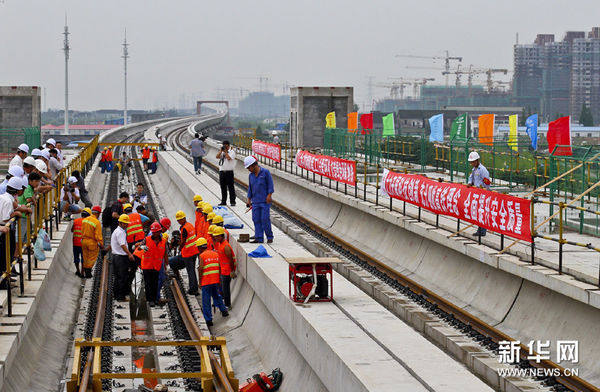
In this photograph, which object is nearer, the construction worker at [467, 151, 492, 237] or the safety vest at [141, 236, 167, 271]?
the safety vest at [141, 236, 167, 271]

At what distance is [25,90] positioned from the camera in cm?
5122

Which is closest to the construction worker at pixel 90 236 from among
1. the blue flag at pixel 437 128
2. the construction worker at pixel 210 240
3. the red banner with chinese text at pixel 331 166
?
the construction worker at pixel 210 240

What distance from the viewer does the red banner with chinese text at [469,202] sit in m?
14.9

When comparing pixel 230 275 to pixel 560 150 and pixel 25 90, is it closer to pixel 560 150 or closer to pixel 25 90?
pixel 560 150

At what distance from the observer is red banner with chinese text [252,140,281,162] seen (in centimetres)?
3806

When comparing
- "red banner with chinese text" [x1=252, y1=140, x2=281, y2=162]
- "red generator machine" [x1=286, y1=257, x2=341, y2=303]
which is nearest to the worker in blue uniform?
"red generator machine" [x1=286, y1=257, x2=341, y2=303]

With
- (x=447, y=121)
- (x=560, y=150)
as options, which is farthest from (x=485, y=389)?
(x=447, y=121)

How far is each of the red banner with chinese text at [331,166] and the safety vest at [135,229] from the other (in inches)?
320

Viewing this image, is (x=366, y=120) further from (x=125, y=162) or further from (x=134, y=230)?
(x=134, y=230)

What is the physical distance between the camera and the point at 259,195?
1844 cm

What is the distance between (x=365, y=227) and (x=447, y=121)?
442 feet

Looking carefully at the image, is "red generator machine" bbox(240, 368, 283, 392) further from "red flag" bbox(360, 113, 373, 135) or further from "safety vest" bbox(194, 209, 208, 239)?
"red flag" bbox(360, 113, 373, 135)

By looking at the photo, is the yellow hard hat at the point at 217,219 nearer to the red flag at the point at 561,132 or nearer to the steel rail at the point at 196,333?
the steel rail at the point at 196,333

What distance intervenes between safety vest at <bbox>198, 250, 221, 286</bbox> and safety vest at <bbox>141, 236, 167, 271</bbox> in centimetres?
142
